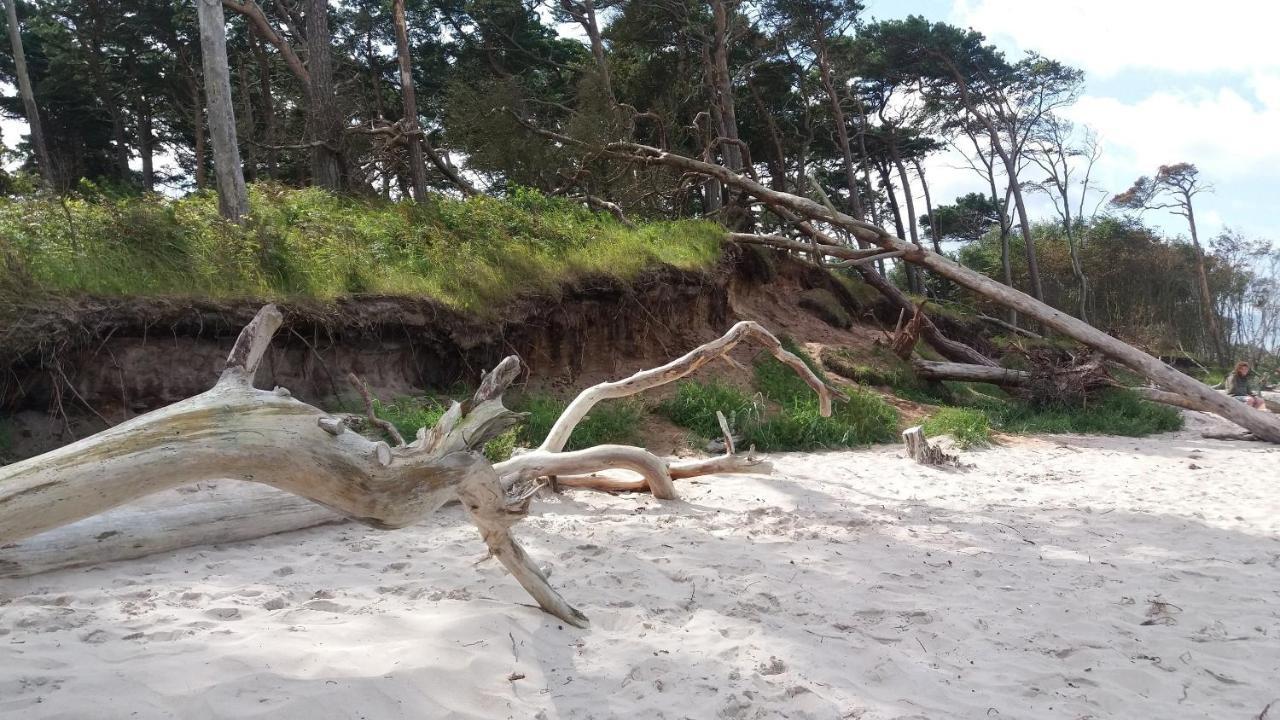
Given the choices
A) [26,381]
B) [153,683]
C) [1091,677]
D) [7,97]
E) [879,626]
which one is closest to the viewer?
[153,683]

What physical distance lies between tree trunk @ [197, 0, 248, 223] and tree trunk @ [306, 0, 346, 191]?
247cm

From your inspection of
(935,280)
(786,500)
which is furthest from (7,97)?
(935,280)

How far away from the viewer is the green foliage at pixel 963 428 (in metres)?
8.55

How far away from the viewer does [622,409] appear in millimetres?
7945

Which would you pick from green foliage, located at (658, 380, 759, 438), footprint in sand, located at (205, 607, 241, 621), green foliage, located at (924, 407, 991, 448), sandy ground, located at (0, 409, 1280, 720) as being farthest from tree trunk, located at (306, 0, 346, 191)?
green foliage, located at (924, 407, 991, 448)

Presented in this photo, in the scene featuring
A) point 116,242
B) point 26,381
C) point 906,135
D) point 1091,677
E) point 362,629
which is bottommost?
point 1091,677

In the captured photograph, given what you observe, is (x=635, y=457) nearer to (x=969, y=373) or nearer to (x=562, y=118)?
(x=969, y=373)

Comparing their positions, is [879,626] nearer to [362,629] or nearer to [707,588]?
[707,588]

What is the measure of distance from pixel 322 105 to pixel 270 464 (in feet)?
32.3

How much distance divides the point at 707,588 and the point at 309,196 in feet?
25.8

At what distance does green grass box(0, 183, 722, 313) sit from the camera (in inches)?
243

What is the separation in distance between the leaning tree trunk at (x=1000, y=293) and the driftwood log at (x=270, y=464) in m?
9.14

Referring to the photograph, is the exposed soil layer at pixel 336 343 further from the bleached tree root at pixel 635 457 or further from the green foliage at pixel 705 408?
the bleached tree root at pixel 635 457

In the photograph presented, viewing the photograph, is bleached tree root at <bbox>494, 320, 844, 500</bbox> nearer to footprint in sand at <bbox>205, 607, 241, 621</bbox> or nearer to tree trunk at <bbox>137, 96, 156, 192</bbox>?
footprint in sand at <bbox>205, 607, 241, 621</bbox>
